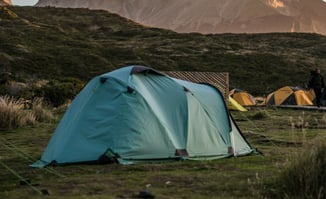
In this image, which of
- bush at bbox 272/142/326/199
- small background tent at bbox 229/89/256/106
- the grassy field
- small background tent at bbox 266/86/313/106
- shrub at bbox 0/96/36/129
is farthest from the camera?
small background tent at bbox 229/89/256/106

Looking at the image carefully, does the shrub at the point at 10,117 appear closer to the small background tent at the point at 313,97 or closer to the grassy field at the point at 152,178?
the grassy field at the point at 152,178

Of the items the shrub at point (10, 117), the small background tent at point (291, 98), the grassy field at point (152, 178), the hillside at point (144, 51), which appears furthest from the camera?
the hillside at point (144, 51)

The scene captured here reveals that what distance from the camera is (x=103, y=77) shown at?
970 centimetres

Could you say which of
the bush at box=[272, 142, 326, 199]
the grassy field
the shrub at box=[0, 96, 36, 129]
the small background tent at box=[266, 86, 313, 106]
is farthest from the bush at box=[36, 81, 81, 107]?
the bush at box=[272, 142, 326, 199]

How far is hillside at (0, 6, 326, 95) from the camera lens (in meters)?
52.8

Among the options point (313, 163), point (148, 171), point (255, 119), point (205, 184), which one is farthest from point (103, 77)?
point (255, 119)

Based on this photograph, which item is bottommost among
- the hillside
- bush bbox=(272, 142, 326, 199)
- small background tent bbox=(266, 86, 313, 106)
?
small background tent bbox=(266, 86, 313, 106)

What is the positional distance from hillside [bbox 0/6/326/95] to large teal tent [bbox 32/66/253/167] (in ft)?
109

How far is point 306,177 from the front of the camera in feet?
19.2

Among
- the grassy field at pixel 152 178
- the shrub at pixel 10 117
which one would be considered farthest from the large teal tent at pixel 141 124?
the shrub at pixel 10 117

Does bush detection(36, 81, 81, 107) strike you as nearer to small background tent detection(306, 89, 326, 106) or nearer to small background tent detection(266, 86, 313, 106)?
small background tent detection(266, 86, 313, 106)

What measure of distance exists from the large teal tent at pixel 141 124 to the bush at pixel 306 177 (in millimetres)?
3387

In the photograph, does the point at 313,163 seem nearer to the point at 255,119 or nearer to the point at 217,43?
the point at 255,119

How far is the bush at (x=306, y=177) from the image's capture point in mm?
5797
